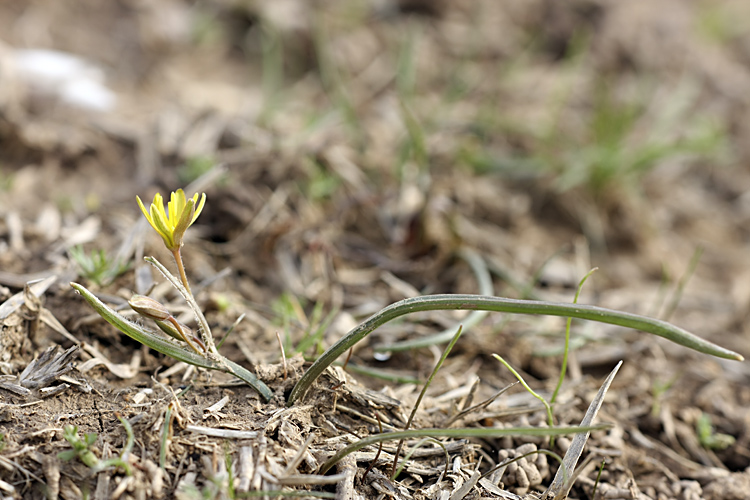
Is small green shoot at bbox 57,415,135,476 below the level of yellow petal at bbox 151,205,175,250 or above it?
below

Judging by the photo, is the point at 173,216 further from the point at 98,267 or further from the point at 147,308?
the point at 98,267

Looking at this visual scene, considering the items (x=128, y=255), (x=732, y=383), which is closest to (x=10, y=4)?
(x=128, y=255)

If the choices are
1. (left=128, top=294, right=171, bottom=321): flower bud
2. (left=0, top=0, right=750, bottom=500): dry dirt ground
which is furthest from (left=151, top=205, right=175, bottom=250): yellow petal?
(left=0, top=0, right=750, bottom=500): dry dirt ground

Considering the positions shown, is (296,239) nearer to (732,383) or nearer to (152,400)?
(152,400)

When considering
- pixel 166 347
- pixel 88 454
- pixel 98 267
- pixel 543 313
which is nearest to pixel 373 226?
pixel 98 267

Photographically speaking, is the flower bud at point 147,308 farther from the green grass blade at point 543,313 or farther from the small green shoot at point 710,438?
the small green shoot at point 710,438

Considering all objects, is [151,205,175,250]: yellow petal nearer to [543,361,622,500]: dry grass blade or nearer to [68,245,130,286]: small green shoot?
[68,245,130,286]: small green shoot
